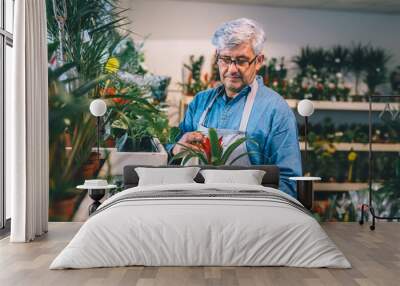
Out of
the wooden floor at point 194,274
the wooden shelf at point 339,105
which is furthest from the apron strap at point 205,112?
the wooden floor at point 194,274

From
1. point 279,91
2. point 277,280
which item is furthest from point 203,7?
point 277,280

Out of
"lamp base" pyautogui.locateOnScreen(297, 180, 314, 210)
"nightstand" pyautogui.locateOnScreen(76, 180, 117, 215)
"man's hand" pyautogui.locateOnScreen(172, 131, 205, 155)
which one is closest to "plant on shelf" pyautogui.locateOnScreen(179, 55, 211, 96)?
"man's hand" pyautogui.locateOnScreen(172, 131, 205, 155)

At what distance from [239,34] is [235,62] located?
0.39 metres

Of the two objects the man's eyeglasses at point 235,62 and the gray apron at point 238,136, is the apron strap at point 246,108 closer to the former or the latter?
the gray apron at point 238,136

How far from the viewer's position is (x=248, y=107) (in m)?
7.49

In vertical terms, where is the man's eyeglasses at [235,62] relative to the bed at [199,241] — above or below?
above

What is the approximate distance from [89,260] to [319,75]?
4516 millimetres

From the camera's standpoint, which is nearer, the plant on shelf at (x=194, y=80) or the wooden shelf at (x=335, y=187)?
the plant on shelf at (x=194, y=80)

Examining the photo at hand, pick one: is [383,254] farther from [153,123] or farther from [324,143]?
[153,123]

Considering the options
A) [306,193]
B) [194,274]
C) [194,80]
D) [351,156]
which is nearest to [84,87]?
[194,80]

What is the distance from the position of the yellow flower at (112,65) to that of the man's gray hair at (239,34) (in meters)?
1.33

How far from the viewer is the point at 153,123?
24.6ft

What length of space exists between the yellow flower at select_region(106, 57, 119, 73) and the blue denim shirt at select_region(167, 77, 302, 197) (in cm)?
111

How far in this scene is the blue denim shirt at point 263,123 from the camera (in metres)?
7.43
